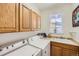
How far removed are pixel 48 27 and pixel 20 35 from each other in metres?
0.58

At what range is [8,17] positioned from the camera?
2.97 ft

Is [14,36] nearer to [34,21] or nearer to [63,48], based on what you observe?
[34,21]

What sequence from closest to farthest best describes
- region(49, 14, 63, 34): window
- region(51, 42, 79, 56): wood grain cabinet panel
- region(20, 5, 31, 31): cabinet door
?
region(20, 5, 31, 31): cabinet door → region(49, 14, 63, 34): window → region(51, 42, 79, 56): wood grain cabinet panel

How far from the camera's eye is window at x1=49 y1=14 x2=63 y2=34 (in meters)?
1.31

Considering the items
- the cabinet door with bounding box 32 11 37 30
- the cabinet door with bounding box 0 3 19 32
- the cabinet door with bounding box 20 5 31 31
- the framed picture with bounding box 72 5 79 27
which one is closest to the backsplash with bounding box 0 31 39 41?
the cabinet door with bounding box 32 11 37 30

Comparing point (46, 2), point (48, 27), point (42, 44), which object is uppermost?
point (46, 2)

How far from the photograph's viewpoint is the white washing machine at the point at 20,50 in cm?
120

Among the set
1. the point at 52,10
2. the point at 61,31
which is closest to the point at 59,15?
the point at 52,10

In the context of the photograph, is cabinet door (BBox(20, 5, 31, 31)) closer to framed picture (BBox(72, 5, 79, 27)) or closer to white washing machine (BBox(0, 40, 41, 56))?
white washing machine (BBox(0, 40, 41, 56))

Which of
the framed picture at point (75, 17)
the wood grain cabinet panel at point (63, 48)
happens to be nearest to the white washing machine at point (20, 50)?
the wood grain cabinet panel at point (63, 48)

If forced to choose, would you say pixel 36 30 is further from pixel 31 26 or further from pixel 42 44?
pixel 42 44

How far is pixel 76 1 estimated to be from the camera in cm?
110

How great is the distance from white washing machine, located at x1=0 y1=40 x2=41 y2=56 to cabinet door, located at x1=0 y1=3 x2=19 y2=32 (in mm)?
384

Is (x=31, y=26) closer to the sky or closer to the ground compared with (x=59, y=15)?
closer to the ground
